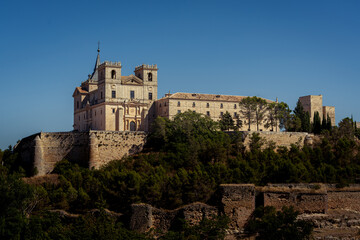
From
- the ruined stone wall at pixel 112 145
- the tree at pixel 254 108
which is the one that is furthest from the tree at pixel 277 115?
the ruined stone wall at pixel 112 145

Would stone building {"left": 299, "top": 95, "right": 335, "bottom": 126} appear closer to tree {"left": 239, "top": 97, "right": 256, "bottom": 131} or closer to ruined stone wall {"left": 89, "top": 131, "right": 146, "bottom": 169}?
tree {"left": 239, "top": 97, "right": 256, "bottom": 131}

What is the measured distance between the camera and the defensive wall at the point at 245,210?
84.7ft

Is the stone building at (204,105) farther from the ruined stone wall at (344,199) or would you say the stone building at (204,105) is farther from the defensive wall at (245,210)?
the defensive wall at (245,210)

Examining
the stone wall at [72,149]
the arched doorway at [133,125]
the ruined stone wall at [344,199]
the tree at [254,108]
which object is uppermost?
the tree at [254,108]

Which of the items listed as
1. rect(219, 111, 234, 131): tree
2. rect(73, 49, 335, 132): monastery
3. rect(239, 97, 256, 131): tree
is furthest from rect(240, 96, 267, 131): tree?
rect(219, 111, 234, 131): tree

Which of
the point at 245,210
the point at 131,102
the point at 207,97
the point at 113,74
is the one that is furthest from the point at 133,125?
the point at 245,210

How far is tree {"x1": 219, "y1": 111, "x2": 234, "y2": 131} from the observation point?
171 feet

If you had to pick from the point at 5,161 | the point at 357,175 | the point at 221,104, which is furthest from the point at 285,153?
the point at 5,161

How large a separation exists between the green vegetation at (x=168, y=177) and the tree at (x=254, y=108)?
6697 mm

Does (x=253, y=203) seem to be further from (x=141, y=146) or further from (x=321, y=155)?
(x=141, y=146)

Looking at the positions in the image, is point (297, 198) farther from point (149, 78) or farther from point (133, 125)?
point (149, 78)

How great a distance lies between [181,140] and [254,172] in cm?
1033

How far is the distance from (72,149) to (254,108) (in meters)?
18.5

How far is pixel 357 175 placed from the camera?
36312mm
